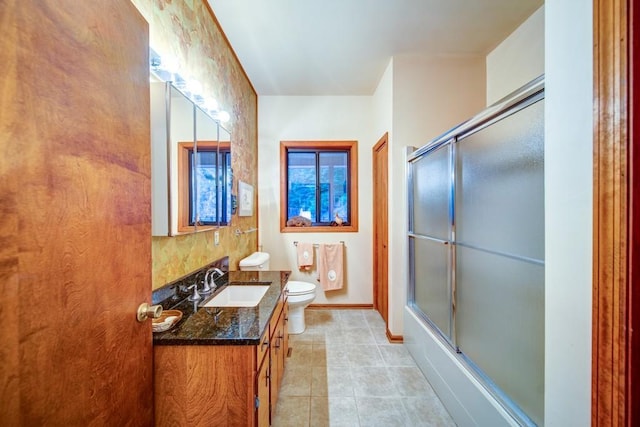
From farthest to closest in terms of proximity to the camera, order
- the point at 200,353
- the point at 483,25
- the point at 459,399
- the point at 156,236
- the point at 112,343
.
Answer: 1. the point at 483,25
2. the point at 459,399
3. the point at 156,236
4. the point at 200,353
5. the point at 112,343

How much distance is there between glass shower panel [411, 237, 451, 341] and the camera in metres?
1.68

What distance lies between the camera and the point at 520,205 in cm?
108

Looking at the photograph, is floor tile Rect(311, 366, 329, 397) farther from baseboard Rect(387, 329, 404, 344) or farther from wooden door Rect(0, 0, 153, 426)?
wooden door Rect(0, 0, 153, 426)

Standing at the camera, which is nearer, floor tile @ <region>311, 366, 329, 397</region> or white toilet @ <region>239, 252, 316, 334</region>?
floor tile @ <region>311, 366, 329, 397</region>

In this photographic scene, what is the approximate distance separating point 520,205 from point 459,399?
3.78 ft

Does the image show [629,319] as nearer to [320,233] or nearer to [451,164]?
[451,164]

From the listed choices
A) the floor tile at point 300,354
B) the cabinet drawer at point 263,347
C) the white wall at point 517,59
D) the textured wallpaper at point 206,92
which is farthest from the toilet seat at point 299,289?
the white wall at point 517,59

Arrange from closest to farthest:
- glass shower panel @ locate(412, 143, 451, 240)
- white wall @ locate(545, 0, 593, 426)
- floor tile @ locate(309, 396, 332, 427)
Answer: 1. white wall @ locate(545, 0, 593, 426)
2. floor tile @ locate(309, 396, 332, 427)
3. glass shower panel @ locate(412, 143, 451, 240)

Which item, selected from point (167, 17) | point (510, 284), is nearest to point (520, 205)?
point (510, 284)

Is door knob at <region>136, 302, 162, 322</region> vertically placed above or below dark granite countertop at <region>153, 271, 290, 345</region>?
above

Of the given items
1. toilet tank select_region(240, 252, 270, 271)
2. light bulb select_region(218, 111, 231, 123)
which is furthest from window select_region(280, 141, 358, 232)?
light bulb select_region(218, 111, 231, 123)

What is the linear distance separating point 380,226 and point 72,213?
2.63 meters

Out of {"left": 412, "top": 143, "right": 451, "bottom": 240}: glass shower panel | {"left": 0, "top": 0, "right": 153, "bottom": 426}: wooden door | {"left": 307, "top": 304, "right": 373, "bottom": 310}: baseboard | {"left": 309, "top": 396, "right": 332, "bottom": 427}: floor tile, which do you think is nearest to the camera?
{"left": 0, "top": 0, "right": 153, "bottom": 426}: wooden door

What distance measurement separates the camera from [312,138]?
3055 mm
